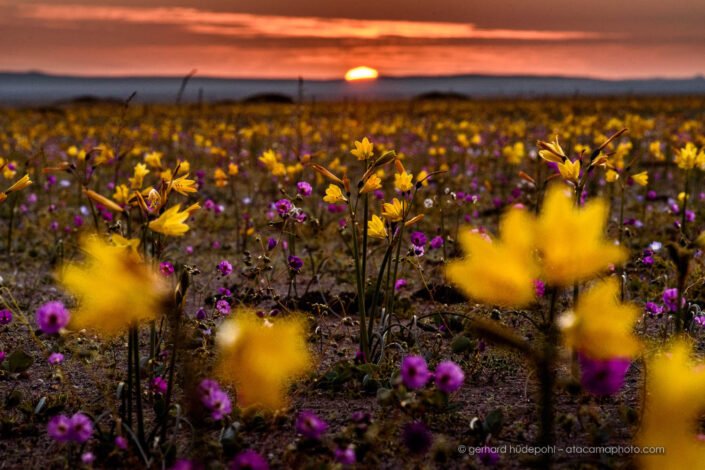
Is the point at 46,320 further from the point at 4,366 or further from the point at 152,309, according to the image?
the point at 4,366

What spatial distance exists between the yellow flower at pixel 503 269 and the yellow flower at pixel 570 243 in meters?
0.04

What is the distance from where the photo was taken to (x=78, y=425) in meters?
2.18

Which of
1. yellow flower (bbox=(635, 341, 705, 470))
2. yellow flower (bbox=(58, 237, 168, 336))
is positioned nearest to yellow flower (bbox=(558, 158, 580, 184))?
yellow flower (bbox=(635, 341, 705, 470))

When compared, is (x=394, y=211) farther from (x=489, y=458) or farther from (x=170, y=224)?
(x=170, y=224)

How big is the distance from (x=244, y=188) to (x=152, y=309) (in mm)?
9239

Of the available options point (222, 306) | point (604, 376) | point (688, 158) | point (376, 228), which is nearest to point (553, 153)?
point (376, 228)

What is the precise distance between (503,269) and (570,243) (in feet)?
0.42

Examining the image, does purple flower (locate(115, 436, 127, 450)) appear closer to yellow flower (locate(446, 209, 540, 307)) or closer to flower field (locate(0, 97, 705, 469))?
flower field (locate(0, 97, 705, 469))

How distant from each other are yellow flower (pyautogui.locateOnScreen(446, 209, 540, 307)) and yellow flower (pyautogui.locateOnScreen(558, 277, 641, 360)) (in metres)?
0.10

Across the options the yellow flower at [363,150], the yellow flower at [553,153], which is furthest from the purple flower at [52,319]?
the yellow flower at [553,153]

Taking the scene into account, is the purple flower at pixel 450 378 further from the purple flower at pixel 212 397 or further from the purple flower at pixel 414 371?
the purple flower at pixel 212 397

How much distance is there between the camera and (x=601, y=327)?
1214 millimetres

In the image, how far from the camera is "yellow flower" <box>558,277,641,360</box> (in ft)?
3.98

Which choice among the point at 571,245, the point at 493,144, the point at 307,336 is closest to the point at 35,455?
the point at 307,336
